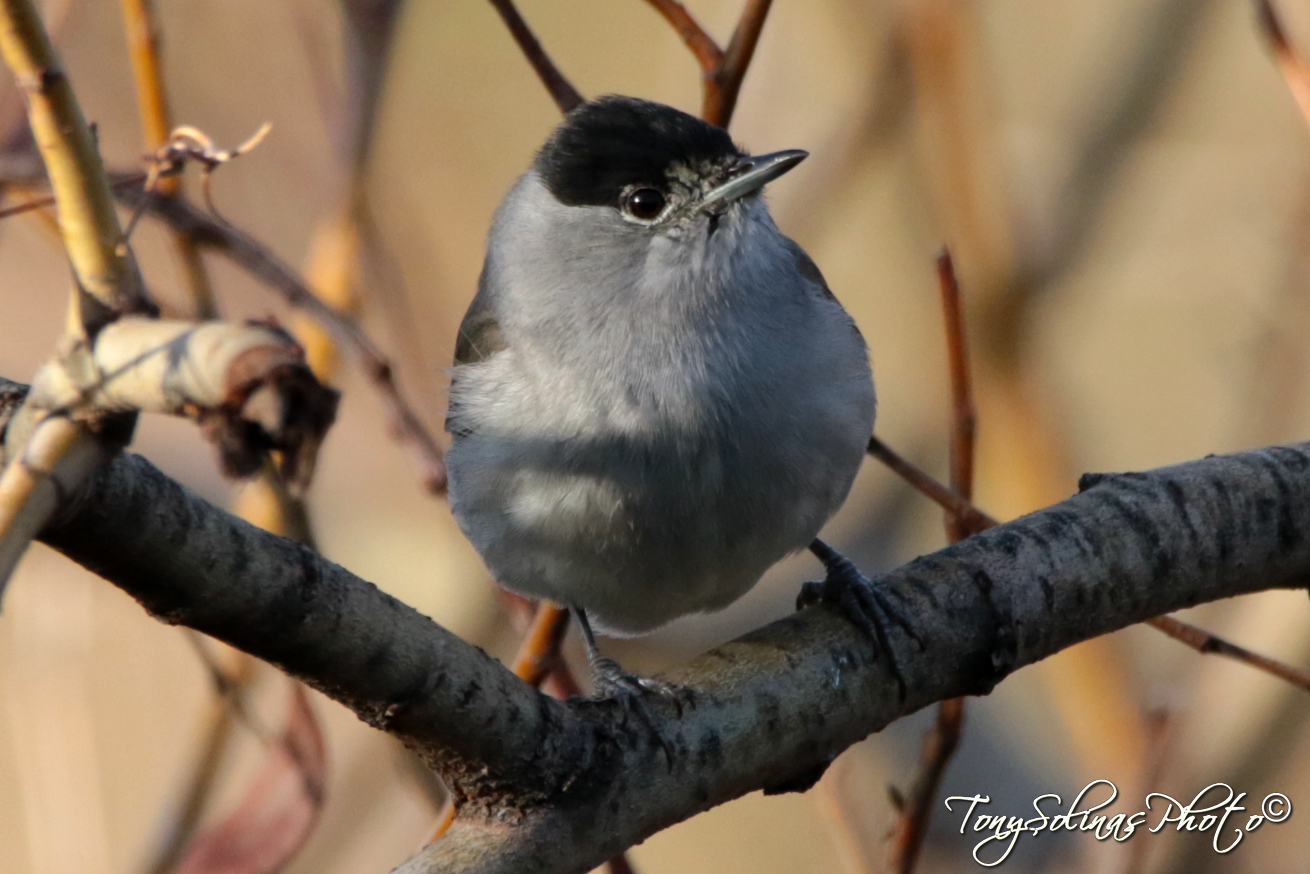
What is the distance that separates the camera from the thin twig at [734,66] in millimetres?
2301

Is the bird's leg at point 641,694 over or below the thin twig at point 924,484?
below

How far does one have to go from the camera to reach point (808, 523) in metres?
2.53

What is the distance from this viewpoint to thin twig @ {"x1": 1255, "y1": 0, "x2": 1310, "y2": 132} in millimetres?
2195

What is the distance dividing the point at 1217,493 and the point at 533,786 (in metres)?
1.41

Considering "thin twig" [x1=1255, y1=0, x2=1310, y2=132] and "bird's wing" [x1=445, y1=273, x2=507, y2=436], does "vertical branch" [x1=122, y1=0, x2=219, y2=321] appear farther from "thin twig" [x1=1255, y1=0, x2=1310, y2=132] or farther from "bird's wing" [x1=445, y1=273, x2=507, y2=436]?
"thin twig" [x1=1255, y1=0, x2=1310, y2=132]

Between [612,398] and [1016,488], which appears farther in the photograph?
[1016,488]

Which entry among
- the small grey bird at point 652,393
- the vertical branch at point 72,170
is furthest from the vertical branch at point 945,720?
the vertical branch at point 72,170

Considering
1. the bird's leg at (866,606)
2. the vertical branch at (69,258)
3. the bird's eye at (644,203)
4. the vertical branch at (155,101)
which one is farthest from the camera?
the bird's eye at (644,203)

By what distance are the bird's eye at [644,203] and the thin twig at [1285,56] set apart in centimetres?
120

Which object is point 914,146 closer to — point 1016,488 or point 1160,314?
point 1016,488

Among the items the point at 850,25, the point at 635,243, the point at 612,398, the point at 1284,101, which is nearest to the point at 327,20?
the point at 850,25

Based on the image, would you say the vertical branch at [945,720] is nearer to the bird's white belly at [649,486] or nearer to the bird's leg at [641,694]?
the bird's white belly at [649,486]

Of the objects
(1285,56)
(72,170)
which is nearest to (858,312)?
(1285,56)

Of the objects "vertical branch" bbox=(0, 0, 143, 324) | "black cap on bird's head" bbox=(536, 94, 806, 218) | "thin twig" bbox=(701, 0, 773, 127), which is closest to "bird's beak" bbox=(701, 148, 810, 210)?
"black cap on bird's head" bbox=(536, 94, 806, 218)
